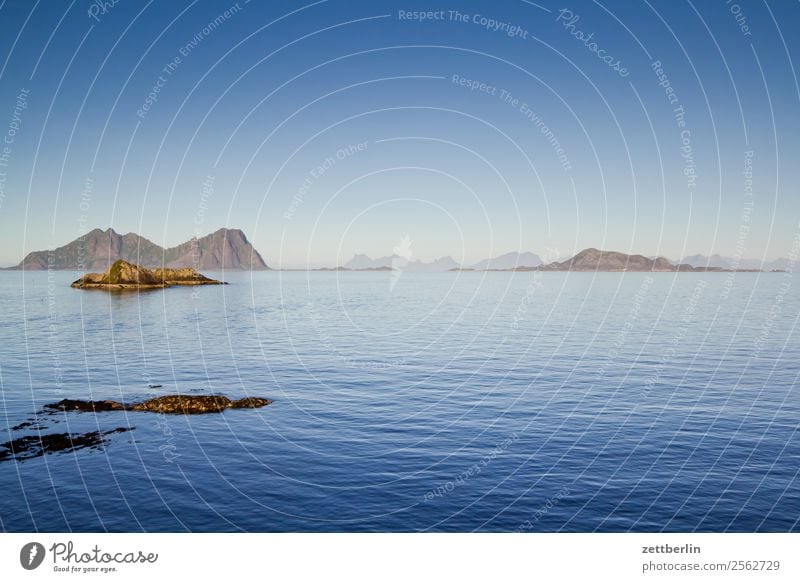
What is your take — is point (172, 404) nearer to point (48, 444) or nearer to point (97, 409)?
point (97, 409)

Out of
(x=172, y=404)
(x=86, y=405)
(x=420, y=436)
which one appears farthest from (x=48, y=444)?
(x=420, y=436)

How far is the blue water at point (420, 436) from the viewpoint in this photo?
102 feet

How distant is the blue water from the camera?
31109mm

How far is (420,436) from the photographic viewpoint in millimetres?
44875

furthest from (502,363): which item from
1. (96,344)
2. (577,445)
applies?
(96,344)

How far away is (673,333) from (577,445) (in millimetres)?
75274

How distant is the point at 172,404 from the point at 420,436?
23.4 meters

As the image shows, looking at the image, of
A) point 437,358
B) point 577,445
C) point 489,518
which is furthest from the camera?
point 437,358

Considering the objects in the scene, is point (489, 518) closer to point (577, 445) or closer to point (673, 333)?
point (577, 445)

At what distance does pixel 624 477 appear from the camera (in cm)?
3616

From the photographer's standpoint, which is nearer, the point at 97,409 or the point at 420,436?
the point at 420,436

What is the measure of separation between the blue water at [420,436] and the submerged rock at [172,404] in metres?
1.76

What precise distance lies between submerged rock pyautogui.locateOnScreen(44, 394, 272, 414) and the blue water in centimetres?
176
